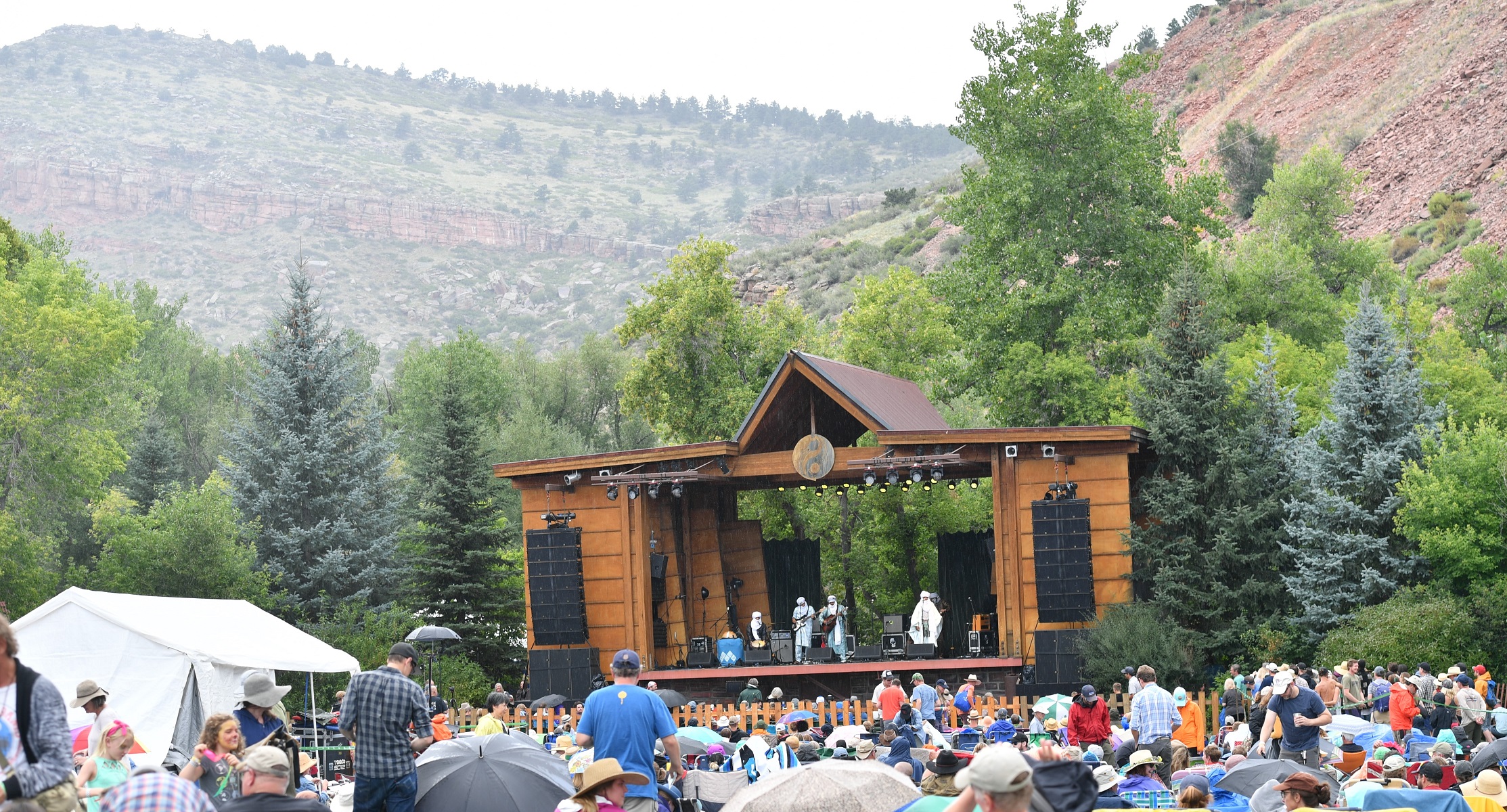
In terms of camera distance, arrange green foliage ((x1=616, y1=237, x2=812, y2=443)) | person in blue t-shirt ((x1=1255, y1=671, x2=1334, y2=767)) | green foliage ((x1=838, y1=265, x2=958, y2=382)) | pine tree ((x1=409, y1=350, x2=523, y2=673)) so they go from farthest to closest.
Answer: green foliage ((x1=838, y1=265, x2=958, y2=382))
green foliage ((x1=616, y1=237, x2=812, y2=443))
pine tree ((x1=409, y1=350, x2=523, y2=673))
person in blue t-shirt ((x1=1255, y1=671, x2=1334, y2=767))

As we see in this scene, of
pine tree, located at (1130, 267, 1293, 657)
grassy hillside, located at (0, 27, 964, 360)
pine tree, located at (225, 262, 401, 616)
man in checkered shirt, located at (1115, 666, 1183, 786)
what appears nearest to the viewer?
man in checkered shirt, located at (1115, 666, 1183, 786)

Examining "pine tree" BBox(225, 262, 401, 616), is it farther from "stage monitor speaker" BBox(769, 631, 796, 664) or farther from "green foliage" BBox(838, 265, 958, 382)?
"green foliage" BBox(838, 265, 958, 382)

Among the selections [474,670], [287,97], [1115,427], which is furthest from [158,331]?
[287,97]

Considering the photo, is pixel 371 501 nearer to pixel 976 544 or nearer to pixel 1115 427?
pixel 976 544

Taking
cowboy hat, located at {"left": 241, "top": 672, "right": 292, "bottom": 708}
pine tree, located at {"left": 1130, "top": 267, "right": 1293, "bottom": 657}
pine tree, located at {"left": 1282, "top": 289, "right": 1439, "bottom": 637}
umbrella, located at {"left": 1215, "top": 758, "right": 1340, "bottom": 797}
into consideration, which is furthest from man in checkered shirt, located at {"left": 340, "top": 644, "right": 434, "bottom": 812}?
pine tree, located at {"left": 1282, "top": 289, "right": 1439, "bottom": 637}

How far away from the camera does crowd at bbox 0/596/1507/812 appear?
18.5 feet

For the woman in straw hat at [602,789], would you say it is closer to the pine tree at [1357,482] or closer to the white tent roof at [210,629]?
the white tent roof at [210,629]

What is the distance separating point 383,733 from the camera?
778 cm

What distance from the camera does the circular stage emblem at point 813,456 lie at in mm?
21672

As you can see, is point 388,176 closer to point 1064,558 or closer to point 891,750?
point 1064,558

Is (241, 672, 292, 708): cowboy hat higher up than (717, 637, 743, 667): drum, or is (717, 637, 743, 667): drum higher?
(241, 672, 292, 708): cowboy hat

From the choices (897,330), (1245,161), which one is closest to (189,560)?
(897,330)

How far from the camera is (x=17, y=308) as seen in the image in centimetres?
2873

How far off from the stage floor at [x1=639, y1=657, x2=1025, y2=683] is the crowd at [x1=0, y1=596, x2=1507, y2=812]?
297 centimetres
